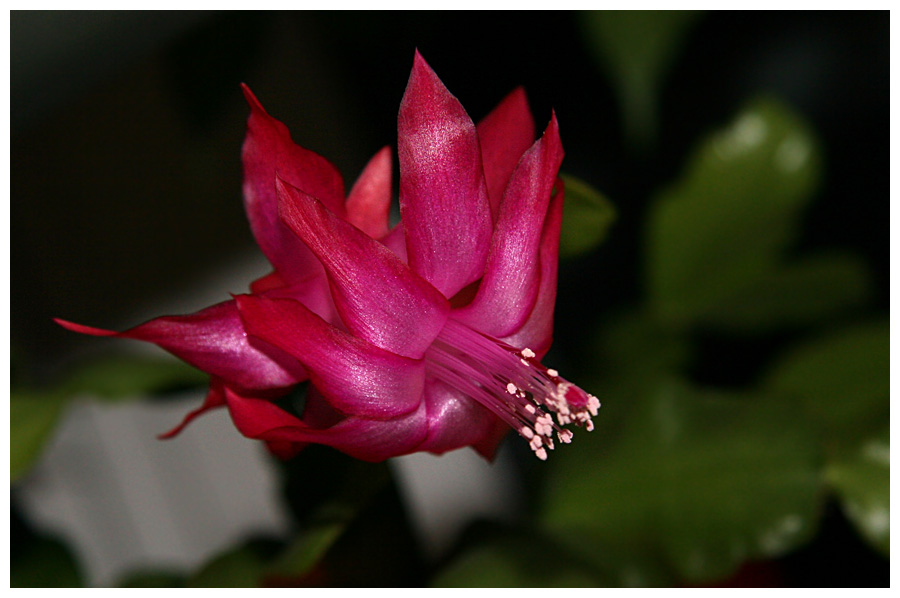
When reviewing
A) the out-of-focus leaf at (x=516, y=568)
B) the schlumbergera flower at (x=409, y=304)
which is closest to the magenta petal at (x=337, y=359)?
the schlumbergera flower at (x=409, y=304)

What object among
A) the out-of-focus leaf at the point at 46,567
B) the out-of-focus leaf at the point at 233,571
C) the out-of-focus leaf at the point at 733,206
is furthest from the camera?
the out-of-focus leaf at the point at 733,206

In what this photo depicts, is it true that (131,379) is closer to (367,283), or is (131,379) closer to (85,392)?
(85,392)

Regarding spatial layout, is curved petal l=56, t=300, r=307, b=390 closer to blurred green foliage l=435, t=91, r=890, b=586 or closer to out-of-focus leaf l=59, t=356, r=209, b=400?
blurred green foliage l=435, t=91, r=890, b=586

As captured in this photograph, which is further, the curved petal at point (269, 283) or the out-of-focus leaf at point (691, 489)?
the out-of-focus leaf at point (691, 489)

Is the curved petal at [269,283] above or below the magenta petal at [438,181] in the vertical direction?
below

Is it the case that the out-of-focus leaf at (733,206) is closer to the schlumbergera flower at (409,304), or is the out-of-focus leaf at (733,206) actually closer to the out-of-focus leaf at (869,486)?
the out-of-focus leaf at (869,486)

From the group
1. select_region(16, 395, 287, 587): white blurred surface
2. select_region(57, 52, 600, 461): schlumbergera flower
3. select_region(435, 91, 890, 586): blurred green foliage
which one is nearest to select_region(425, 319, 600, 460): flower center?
select_region(57, 52, 600, 461): schlumbergera flower
